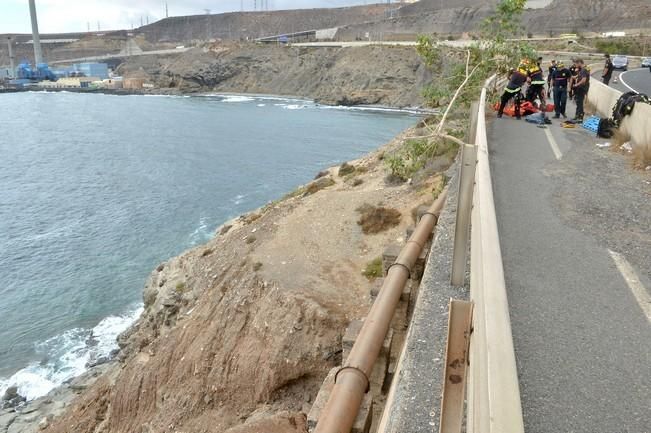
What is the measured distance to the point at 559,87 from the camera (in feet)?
57.2

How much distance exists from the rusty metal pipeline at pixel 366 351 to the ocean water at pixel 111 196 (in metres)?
15.2

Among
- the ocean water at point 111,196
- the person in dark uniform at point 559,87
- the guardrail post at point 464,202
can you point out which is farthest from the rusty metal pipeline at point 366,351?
the ocean water at point 111,196

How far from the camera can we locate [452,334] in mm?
3633

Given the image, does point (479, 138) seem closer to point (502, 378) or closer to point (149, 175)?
point (502, 378)

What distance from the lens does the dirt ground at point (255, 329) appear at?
10.1m

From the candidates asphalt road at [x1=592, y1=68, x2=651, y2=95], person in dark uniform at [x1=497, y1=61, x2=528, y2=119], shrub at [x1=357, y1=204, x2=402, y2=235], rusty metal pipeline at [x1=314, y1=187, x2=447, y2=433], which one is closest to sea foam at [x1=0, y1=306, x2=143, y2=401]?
shrub at [x1=357, y1=204, x2=402, y2=235]

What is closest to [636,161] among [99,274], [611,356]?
[611,356]

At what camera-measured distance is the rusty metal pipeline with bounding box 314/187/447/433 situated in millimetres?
4582

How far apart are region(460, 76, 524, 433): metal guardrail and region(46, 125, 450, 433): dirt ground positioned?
4689mm

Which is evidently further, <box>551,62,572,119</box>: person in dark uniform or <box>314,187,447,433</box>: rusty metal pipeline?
<box>551,62,572,119</box>: person in dark uniform

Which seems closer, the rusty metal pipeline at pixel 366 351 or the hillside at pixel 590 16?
the rusty metal pipeline at pixel 366 351

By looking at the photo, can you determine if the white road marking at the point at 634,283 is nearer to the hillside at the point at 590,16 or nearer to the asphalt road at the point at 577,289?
the asphalt road at the point at 577,289

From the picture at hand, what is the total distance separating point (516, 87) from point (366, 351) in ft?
44.3

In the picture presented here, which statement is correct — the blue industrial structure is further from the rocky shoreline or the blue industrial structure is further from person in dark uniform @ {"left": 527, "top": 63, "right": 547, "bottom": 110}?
person in dark uniform @ {"left": 527, "top": 63, "right": 547, "bottom": 110}
